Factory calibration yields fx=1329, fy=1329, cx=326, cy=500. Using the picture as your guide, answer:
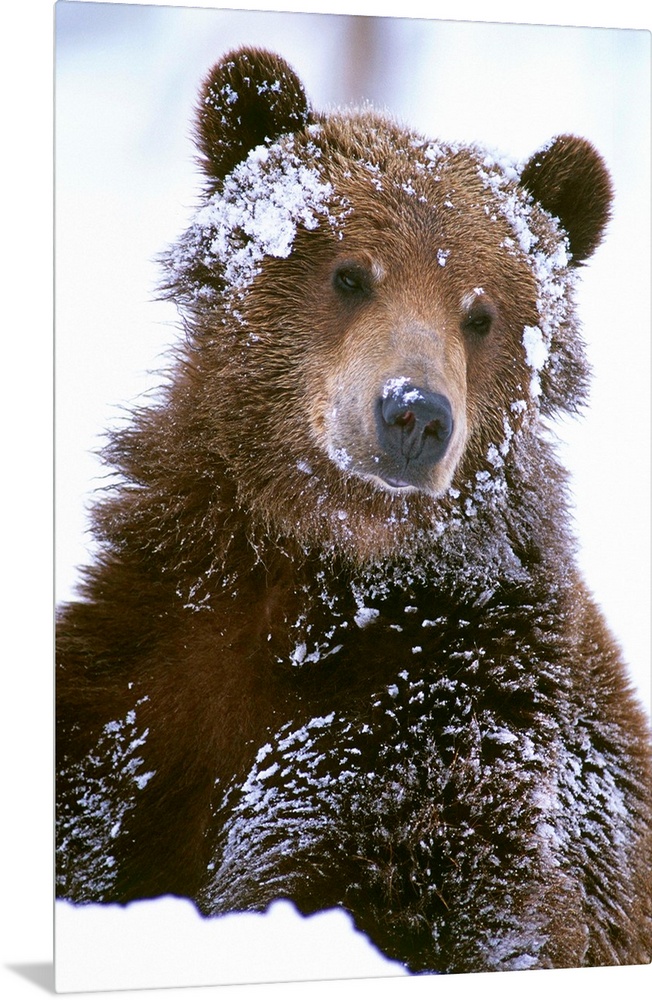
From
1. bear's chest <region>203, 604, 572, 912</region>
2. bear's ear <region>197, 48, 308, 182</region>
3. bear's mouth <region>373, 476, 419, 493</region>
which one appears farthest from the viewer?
bear's chest <region>203, 604, 572, 912</region>

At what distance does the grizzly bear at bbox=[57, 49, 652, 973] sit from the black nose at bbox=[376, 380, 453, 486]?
0.18 metres

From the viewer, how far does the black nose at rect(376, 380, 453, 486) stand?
142 inches

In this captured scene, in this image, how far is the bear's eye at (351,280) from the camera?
386cm

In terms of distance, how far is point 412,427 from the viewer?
3.63 m

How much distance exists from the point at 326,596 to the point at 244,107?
1.48m

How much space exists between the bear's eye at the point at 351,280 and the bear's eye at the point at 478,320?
1.03ft

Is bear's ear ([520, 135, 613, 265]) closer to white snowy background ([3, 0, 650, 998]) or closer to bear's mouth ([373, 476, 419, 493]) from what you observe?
white snowy background ([3, 0, 650, 998])

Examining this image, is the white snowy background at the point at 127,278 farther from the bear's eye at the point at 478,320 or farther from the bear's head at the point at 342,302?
the bear's eye at the point at 478,320

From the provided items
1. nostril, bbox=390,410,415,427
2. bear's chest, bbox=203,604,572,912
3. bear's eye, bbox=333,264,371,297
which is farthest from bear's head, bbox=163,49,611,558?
bear's chest, bbox=203,604,572,912

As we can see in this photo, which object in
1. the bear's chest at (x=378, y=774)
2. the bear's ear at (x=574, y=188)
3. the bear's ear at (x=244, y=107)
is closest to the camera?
the bear's ear at (x=244, y=107)

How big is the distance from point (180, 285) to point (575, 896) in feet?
7.34

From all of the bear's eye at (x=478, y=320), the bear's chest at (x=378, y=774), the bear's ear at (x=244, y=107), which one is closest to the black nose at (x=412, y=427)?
the bear's eye at (x=478, y=320)

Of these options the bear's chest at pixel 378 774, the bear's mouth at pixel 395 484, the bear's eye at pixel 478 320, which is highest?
the bear's eye at pixel 478 320

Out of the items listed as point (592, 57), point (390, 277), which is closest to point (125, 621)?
point (390, 277)
